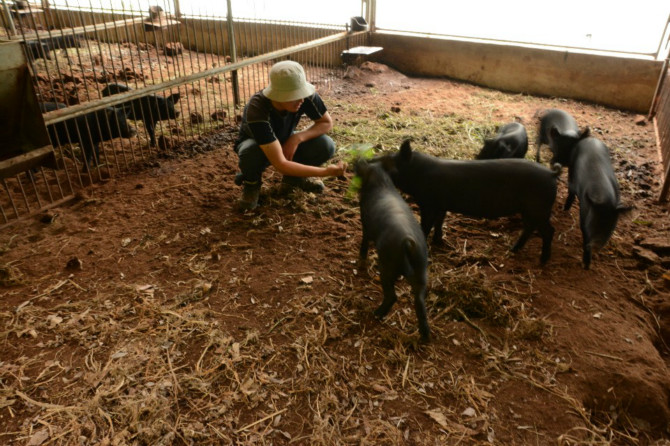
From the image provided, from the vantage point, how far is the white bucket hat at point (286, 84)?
3.53 m

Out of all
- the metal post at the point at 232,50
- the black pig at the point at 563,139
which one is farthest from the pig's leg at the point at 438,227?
the metal post at the point at 232,50

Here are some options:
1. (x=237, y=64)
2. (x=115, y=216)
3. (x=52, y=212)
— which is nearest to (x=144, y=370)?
(x=115, y=216)

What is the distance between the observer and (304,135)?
427 cm

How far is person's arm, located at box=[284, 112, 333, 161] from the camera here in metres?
4.18

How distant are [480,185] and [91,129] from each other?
4.07 metres

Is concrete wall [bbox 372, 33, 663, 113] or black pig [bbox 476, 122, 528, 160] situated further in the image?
concrete wall [bbox 372, 33, 663, 113]

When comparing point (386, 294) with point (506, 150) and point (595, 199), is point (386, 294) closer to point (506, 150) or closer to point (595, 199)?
point (595, 199)

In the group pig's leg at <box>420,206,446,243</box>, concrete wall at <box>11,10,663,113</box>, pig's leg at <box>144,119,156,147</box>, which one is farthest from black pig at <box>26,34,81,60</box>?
pig's leg at <box>420,206,446,243</box>

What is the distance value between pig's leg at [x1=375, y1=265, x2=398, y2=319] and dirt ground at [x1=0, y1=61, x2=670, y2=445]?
0.11 metres

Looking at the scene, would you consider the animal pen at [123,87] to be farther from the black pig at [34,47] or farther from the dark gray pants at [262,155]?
the dark gray pants at [262,155]

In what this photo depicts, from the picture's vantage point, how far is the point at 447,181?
3.44 meters

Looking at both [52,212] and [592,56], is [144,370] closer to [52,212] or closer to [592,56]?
[52,212]

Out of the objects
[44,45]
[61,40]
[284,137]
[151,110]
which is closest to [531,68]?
[284,137]

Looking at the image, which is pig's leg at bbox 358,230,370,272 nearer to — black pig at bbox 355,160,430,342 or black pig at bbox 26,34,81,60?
black pig at bbox 355,160,430,342
